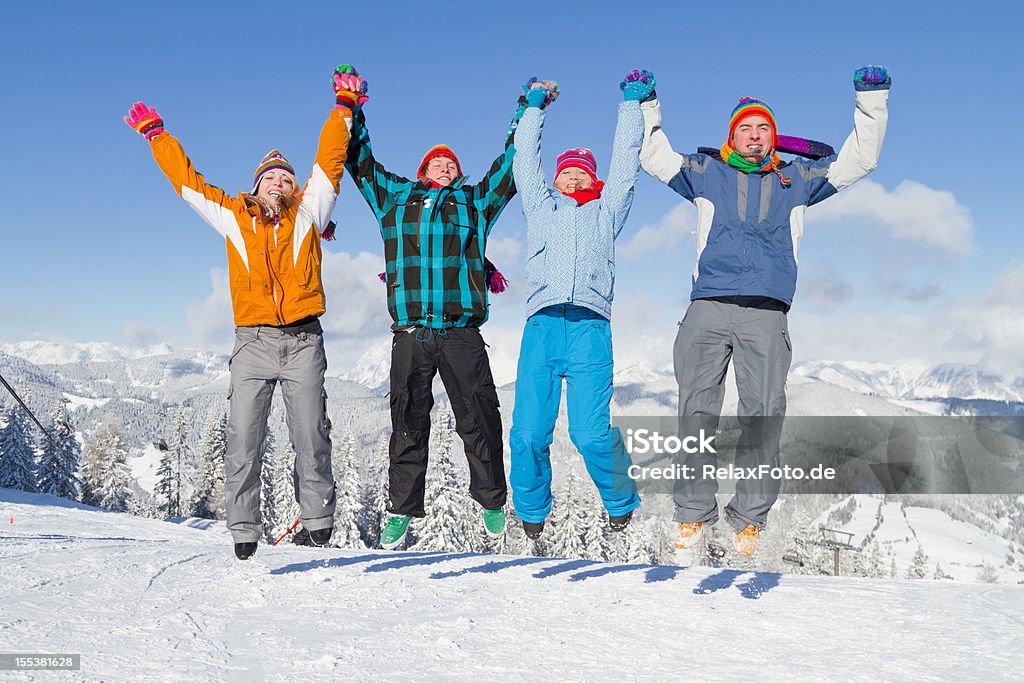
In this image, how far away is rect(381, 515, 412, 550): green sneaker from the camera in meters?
7.35

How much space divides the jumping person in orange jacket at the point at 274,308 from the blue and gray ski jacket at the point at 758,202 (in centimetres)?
362

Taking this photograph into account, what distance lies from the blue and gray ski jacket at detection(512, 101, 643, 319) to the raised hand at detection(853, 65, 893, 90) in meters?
2.11

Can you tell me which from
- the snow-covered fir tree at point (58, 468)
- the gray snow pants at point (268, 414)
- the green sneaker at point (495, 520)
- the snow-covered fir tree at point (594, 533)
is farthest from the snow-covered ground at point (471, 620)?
the snow-covered fir tree at point (58, 468)

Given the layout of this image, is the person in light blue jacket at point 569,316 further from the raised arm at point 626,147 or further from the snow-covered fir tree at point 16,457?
the snow-covered fir tree at point 16,457

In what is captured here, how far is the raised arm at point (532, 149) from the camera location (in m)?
7.40

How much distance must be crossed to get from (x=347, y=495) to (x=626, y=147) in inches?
1539

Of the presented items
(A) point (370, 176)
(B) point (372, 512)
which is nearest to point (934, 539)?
(B) point (372, 512)

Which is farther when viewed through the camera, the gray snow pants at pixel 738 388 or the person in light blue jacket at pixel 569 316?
the person in light blue jacket at pixel 569 316

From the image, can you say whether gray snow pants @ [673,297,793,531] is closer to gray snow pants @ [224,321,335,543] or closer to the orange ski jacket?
gray snow pants @ [224,321,335,543]

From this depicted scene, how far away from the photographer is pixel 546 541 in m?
41.8

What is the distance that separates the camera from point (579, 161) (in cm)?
781

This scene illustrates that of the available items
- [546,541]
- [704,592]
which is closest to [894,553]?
[546,541]

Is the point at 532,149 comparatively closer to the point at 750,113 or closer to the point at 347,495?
the point at 750,113

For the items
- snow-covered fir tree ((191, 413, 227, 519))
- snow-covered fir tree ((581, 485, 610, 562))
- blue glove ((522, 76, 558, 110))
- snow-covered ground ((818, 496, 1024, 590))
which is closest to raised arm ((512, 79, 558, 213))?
blue glove ((522, 76, 558, 110))
